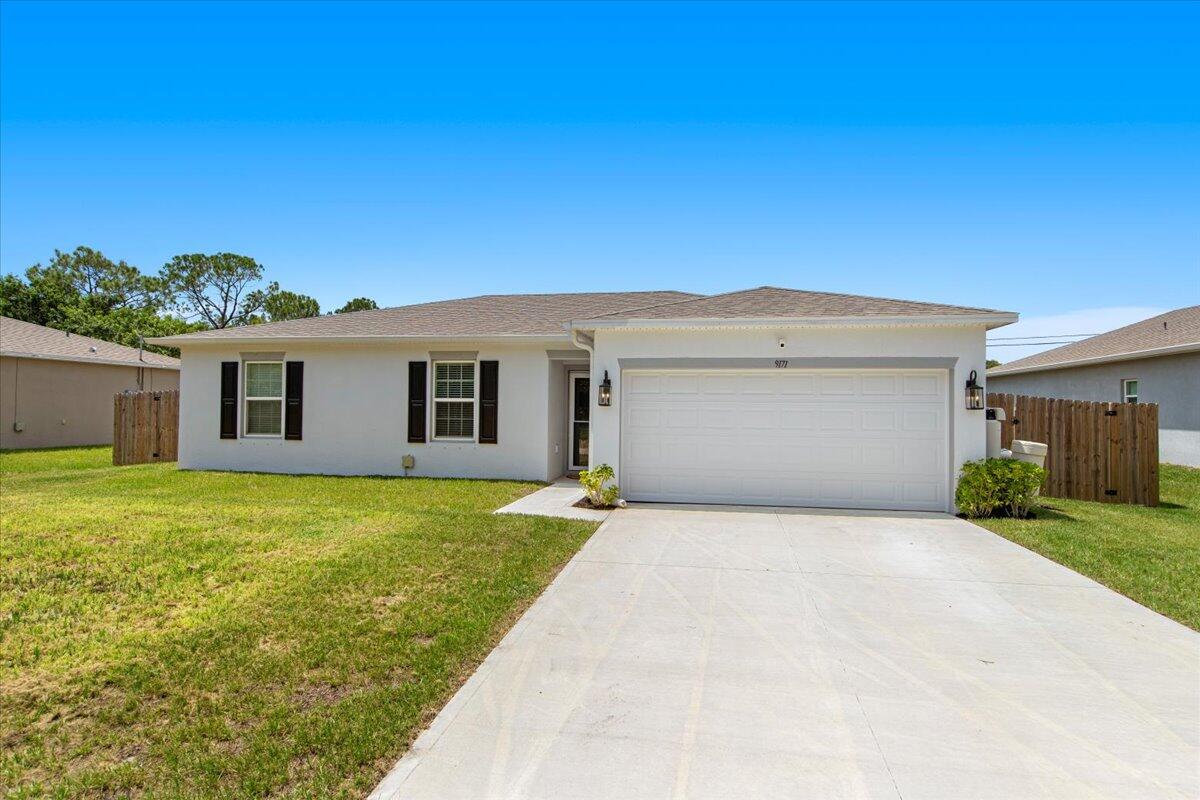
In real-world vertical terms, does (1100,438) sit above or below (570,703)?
above

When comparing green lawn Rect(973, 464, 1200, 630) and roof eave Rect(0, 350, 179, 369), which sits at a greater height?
roof eave Rect(0, 350, 179, 369)

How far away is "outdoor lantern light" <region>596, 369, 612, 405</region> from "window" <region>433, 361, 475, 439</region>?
3.39 metres

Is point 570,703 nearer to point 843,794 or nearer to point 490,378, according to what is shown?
point 843,794

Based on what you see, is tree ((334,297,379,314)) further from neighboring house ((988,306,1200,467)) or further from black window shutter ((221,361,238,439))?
neighboring house ((988,306,1200,467))

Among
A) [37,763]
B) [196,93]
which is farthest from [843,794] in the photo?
[196,93]

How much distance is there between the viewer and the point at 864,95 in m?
10.2

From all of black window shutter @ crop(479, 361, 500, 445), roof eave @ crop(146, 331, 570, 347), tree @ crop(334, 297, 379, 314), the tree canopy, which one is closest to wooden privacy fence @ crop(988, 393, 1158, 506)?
roof eave @ crop(146, 331, 570, 347)

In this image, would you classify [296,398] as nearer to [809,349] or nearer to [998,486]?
[809,349]

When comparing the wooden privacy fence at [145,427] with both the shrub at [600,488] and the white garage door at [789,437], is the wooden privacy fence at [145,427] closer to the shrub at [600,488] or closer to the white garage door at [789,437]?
the shrub at [600,488]

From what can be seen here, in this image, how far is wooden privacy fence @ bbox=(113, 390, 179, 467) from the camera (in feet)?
44.4

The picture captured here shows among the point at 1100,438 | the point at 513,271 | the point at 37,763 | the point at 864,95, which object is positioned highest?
the point at 864,95

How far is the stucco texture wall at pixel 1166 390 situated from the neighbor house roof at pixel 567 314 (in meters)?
9.47

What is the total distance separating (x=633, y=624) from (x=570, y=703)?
123 cm

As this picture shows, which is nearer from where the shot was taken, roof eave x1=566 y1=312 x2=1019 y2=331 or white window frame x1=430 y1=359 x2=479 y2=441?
roof eave x1=566 y1=312 x2=1019 y2=331
